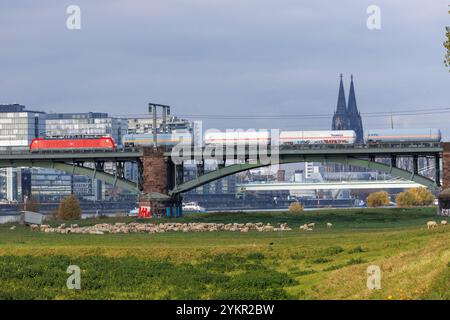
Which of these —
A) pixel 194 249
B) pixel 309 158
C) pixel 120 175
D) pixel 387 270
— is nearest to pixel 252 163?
pixel 309 158

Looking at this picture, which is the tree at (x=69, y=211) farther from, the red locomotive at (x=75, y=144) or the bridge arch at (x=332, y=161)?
the bridge arch at (x=332, y=161)

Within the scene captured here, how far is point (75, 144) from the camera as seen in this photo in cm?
14200

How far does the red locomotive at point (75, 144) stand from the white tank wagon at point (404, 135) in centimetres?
3948

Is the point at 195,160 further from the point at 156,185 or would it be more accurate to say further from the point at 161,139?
the point at 161,139

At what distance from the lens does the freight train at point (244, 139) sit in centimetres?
14162

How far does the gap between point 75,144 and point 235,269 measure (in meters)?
94.5

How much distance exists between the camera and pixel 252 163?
129m

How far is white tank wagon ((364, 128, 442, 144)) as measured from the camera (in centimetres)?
14125

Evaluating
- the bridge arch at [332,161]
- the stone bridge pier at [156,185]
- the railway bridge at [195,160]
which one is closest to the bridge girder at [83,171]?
the railway bridge at [195,160]

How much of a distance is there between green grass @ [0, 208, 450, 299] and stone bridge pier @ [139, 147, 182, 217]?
61.1m

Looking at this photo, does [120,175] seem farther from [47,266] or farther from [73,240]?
[47,266]

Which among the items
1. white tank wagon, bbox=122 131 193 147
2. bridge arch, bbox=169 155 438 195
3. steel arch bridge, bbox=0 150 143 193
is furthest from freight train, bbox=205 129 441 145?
steel arch bridge, bbox=0 150 143 193

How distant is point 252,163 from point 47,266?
3085 inches

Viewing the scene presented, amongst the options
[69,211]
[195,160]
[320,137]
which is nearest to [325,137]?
[320,137]
